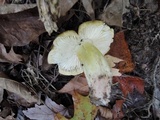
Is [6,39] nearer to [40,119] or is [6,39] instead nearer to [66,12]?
[66,12]

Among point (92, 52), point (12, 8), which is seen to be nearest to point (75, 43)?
point (92, 52)

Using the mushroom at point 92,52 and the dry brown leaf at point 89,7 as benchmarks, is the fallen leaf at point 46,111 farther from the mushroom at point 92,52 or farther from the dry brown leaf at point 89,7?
the dry brown leaf at point 89,7

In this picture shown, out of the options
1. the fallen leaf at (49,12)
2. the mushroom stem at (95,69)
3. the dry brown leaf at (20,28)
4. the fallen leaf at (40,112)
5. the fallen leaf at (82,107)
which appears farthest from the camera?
the fallen leaf at (40,112)

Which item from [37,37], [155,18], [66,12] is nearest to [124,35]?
[155,18]

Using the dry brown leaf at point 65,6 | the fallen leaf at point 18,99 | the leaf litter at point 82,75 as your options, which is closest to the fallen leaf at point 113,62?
the leaf litter at point 82,75

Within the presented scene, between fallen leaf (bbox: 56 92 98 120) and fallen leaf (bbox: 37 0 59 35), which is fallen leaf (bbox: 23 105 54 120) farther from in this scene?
fallen leaf (bbox: 37 0 59 35)

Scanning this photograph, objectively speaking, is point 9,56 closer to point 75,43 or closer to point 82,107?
point 75,43
